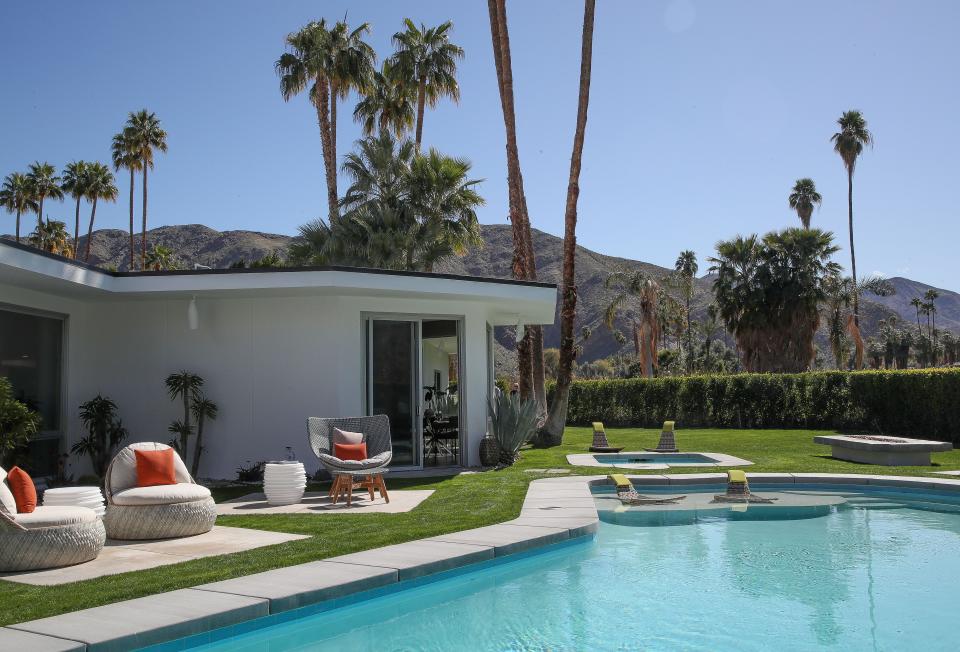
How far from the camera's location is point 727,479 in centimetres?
1112

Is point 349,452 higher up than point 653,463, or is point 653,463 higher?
point 349,452

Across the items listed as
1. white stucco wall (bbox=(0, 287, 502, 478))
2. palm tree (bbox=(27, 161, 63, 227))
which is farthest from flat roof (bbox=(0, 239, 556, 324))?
palm tree (bbox=(27, 161, 63, 227))

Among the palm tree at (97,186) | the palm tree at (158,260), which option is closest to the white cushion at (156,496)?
the palm tree at (158,260)

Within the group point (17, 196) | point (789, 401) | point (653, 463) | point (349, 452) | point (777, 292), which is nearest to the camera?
point (349, 452)

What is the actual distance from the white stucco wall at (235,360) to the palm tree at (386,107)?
14.9 meters

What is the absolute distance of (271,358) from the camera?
39.7 ft

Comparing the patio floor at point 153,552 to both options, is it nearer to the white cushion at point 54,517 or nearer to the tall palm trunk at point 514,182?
the white cushion at point 54,517

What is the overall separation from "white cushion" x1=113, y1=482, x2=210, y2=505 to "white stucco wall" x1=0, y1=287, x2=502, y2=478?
4.64 meters

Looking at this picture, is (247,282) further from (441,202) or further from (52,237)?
(52,237)

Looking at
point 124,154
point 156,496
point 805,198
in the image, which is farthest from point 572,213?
point 805,198

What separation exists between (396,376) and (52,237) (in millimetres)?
38308

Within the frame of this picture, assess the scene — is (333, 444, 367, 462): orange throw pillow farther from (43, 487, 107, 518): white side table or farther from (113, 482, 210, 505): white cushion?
(43, 487, 107, 518): white side table

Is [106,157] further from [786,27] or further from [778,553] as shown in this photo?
[778,553]

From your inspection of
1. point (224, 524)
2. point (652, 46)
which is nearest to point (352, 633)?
point (224, 524)
